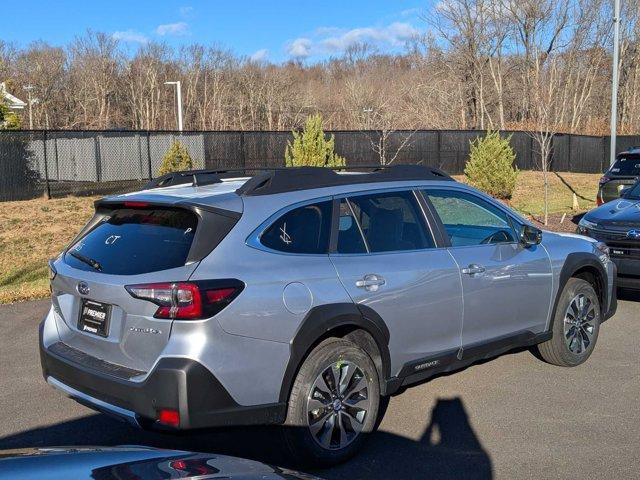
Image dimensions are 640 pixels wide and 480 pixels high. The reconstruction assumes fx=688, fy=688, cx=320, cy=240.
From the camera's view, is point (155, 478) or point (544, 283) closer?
point (155, 478)

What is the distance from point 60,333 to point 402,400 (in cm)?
Answer: 255

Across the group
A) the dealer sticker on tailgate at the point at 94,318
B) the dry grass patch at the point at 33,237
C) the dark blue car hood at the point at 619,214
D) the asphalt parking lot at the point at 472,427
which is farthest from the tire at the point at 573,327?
the dry grass patch at the point at 33,237

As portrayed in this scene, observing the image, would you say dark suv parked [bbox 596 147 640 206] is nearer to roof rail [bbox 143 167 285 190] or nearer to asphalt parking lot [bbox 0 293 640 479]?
asphalt parking lot [bbox 0 293 640 479]

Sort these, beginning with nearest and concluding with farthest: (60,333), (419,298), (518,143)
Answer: (60,333) → (419,298) → (518,143)

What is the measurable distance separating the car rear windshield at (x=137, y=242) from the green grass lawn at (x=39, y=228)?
497cm

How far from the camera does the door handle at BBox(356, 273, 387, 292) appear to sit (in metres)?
4.28

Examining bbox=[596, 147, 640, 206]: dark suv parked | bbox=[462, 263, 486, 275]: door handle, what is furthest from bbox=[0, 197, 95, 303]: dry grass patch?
bbox=[596, 147, 640, 206]: dark suv parked

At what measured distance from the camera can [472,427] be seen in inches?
187

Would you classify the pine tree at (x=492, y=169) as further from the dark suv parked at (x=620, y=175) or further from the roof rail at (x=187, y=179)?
the roof rail at (x=187, y=179)

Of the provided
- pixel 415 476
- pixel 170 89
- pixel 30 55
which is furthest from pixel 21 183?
pixel 170 89

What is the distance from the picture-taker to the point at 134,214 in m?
4.22

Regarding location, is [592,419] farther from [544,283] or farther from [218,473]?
[218,473]

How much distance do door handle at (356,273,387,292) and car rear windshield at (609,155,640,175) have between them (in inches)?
474

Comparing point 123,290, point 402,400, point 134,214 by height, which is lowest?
point 402,400
